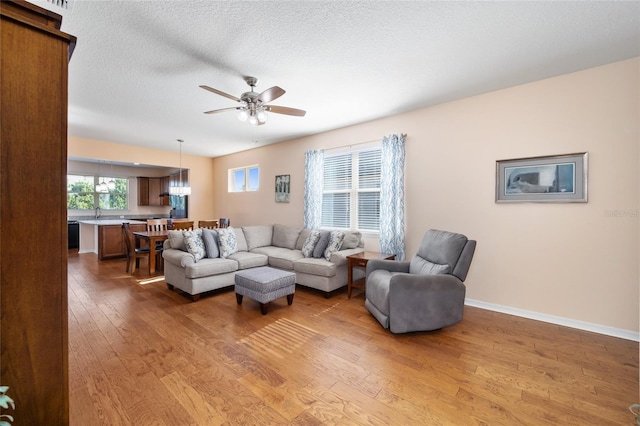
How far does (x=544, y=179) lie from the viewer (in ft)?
9.92

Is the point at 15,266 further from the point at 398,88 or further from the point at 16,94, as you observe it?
the point at 398,88

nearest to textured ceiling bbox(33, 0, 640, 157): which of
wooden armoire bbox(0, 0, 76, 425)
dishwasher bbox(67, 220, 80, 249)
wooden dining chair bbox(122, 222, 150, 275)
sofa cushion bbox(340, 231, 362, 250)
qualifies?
wooden armoire bbox(0, 0, 76, 425)

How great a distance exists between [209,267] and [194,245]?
462 mm

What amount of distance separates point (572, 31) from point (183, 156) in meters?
7.71

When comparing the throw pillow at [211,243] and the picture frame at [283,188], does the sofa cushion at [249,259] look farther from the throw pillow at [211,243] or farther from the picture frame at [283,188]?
the picture frame at [283,188]

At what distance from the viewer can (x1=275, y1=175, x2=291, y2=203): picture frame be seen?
5754 millimetres

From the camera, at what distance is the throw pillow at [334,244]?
406 cm

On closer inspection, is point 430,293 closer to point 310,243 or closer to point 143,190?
point 310,243

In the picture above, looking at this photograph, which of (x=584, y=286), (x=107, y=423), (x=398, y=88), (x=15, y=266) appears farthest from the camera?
(x=398, y=88)

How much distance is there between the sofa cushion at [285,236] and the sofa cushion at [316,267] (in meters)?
0.88

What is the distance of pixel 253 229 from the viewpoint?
5.12 m

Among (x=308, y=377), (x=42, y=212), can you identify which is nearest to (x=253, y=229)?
(x=308, y=377)

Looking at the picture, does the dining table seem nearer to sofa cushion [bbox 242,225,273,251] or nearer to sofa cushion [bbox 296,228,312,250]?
sofa cushion [bbox 242,225,273,251]

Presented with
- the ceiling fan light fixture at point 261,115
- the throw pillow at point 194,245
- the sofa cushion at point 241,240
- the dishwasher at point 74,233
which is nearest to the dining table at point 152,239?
the throw pillow at point 194,245
